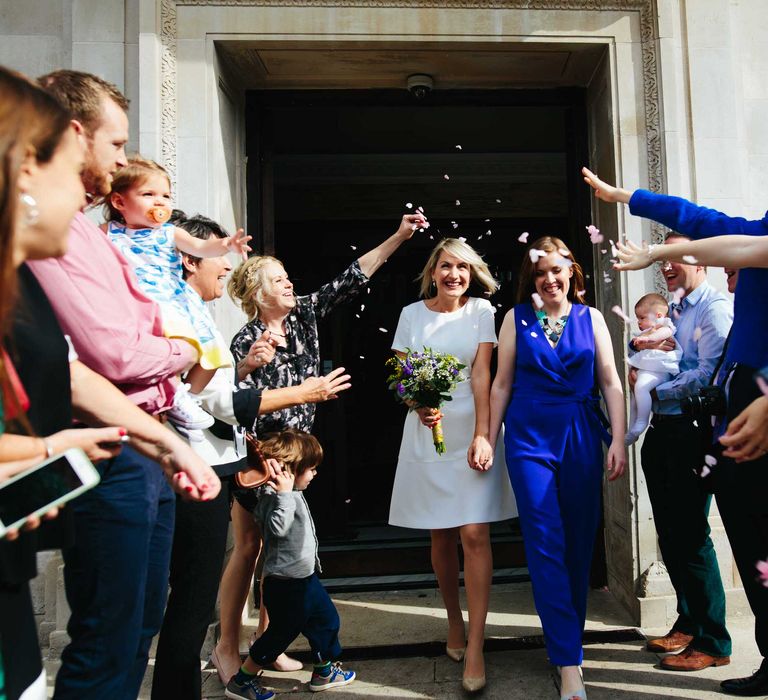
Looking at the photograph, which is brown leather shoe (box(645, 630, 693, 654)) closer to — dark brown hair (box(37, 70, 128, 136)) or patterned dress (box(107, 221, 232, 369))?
patterned dress (box(107, 221, 232, 369))

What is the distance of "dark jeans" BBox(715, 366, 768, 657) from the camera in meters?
2.73

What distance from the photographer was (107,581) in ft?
5.79

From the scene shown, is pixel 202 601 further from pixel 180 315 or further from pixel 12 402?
pixel 12 402

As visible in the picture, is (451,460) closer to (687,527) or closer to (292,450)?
(292,450)

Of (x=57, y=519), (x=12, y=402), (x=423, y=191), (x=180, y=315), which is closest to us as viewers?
(x=12, y=402)

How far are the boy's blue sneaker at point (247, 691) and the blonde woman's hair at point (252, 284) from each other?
6.11ft

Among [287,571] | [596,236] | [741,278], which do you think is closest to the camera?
[741,278]

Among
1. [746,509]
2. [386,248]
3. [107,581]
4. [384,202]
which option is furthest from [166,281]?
[384,202]

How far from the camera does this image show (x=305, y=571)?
3.46 m

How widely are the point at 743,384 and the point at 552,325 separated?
1.32 m

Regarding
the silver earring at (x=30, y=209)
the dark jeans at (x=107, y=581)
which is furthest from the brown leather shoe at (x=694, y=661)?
the silver earring at (x=30, y=209)

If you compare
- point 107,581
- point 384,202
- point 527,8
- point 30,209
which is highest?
point 527,8

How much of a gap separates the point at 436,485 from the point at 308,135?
5196 mm

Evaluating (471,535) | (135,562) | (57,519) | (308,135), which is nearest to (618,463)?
(471,535)
